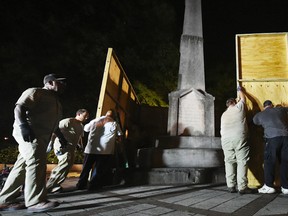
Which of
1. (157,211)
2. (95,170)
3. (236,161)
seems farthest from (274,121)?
(95,170)

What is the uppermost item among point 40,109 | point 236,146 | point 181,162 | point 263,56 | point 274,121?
point 263,56

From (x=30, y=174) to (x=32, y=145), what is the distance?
364mm

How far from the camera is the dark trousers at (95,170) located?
5270mm

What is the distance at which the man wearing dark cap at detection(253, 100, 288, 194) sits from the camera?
15.0 ft

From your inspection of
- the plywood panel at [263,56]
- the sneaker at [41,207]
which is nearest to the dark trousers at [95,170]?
the sneaker at [41,207]

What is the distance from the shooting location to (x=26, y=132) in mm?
3152

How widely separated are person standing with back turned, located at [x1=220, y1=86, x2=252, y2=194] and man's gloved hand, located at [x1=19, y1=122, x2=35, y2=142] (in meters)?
3.46

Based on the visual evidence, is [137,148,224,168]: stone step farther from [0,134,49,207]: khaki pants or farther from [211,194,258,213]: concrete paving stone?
[0,134,49,207]: khaki pants

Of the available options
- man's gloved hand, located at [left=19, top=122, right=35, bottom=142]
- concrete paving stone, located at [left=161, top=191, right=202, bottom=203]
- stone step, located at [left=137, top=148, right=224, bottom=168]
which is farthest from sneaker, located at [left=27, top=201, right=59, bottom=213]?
stone step, located at [left=137, top=148, right=224, bottom=168]

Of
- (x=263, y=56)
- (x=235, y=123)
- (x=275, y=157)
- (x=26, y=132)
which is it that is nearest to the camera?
(x=26, y=132)

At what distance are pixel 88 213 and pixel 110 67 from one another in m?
4.60

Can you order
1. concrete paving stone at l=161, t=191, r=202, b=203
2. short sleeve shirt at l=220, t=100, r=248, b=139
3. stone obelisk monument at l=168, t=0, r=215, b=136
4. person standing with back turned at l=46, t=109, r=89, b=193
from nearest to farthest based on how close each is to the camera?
concrete paving stone at l=161, t=191, r=202, b=203
short sleeve shirt at l=220, t=100, r=248, b=139
person standing with back turned at l=46, t=109, r=89, b=193
stone obelisk monument at l=168, t=0, r=215, b=136

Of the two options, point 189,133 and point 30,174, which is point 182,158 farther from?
point 30,174

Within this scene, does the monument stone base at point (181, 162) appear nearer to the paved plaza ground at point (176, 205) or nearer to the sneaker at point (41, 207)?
the paved plaza ground at point (176, 205)
